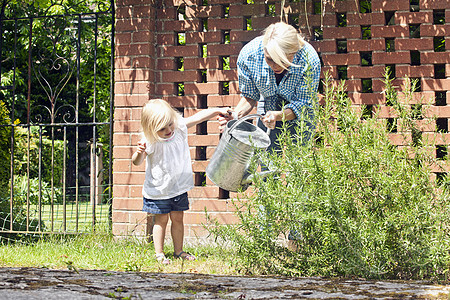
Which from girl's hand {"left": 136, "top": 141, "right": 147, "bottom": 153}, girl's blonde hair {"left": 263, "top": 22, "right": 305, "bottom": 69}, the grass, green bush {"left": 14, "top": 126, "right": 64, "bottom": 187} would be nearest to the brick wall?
the grass

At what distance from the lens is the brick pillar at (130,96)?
426 cm

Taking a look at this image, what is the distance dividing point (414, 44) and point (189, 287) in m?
2.68

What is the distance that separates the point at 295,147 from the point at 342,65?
155cm

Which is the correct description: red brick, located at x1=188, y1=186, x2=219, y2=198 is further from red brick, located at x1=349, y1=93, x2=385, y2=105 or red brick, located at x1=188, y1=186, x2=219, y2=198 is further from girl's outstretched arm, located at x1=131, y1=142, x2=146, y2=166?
red brick, located at x1=349, y1=93, x2=385, y2=105

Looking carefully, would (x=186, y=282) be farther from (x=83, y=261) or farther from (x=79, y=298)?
(x=83, y=261)

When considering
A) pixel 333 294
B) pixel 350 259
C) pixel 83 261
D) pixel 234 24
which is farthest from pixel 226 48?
pixel 333 294

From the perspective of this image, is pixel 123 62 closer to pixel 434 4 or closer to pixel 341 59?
pixel 341 59

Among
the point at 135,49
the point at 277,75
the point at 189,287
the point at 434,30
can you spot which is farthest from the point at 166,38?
the point at 189,287

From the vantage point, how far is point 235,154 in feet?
10.5

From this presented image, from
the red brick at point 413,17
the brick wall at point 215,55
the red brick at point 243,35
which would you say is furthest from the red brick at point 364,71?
the red brick at point 243,35

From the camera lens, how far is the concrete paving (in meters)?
1.86

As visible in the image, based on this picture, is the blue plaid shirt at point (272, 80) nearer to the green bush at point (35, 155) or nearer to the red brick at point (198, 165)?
the red brick at point (198, 165)

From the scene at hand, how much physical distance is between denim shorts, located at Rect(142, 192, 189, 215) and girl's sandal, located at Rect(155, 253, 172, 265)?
11.3 inches

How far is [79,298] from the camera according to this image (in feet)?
5.77
